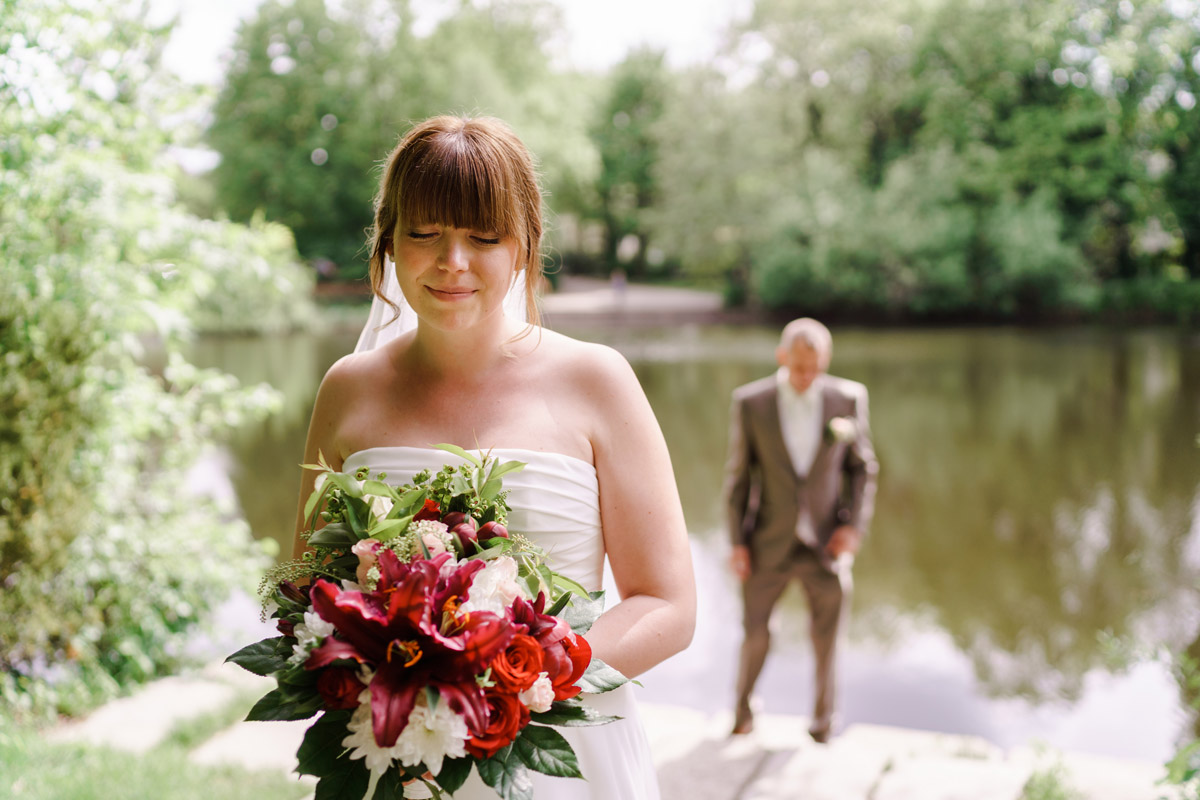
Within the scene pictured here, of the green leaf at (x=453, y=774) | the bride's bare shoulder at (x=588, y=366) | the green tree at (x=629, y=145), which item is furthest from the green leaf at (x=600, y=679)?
the green tree at (x=629, y=145)

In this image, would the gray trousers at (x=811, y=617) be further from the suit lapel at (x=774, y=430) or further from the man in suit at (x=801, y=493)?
the suit lapel at (x=774, y=430)

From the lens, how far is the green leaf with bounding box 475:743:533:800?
1.34 meters

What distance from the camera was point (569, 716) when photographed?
142 centimetres

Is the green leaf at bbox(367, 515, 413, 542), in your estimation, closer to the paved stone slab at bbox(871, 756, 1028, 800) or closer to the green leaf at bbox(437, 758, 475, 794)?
the green leaf at bbox(437, 758, 475, 794)

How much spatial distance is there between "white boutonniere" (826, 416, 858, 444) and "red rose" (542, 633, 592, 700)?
3745 millimetres

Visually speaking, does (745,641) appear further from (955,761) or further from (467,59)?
(467,59)

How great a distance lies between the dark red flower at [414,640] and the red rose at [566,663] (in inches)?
3.6

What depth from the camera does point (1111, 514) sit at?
12.2m

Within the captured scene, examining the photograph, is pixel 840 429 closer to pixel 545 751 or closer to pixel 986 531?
pixel 545 751

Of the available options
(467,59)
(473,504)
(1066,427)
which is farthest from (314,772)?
(467,59)

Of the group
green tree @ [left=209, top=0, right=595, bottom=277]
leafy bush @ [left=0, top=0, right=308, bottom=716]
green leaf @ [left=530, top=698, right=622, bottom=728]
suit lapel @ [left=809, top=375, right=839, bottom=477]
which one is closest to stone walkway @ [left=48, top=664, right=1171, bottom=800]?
leafy bush @ [left=0, top=0, right=308, bottom=716]

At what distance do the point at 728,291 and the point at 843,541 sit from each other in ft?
92.0

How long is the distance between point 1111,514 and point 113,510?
11.6 m

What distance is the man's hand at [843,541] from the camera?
16.4 feet
